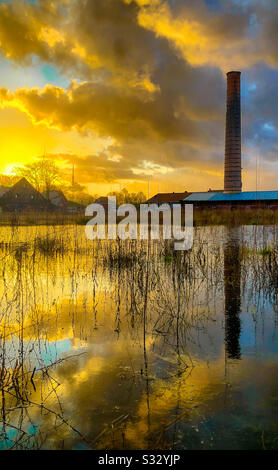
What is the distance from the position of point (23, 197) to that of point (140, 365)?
46516mm

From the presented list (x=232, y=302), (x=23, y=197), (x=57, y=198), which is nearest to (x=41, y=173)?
(x=23, y=197)

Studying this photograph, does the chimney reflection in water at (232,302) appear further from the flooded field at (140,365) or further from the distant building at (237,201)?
the distant building at (237,201)

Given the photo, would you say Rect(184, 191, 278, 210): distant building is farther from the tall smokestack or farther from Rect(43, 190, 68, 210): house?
Rect(43, 190, 68, 210): house

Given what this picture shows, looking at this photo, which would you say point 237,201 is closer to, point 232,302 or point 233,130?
point 233,130

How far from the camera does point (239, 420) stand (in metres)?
2.53

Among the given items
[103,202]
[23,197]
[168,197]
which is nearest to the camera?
[23,197]

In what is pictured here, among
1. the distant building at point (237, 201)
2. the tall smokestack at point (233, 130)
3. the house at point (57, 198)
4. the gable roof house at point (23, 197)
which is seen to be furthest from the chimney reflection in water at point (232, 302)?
the house at point (57, 198)

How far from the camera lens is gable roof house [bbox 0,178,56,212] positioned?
46116 millimetres

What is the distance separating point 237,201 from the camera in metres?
38.5

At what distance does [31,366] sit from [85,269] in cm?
506

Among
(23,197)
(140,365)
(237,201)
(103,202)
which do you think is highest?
(103,202)

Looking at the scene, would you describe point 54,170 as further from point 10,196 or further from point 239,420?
point 239,420

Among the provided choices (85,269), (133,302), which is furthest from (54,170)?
(133,302)

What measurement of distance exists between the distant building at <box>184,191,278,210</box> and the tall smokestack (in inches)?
79.3
